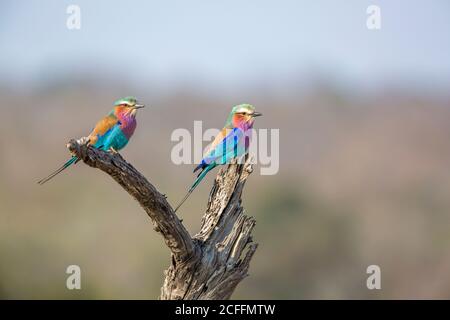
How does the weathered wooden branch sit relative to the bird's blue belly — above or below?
below

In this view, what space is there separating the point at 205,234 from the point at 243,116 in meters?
→ 1.91

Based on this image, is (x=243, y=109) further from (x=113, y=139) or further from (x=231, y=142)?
(x=113, y=139)

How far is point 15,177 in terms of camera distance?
44.0 metres

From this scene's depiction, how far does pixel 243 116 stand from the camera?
34.0 feet

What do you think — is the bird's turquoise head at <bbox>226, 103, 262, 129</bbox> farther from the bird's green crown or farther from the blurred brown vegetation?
the blurred brown vegetation

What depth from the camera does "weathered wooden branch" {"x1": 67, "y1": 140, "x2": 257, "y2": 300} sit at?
8.27 metres

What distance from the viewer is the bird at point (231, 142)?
9.95 metres

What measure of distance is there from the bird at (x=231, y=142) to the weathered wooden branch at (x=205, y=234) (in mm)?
555

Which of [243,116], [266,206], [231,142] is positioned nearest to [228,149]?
[231,142]

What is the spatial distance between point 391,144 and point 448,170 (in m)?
4.27

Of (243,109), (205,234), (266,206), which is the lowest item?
(266,206)

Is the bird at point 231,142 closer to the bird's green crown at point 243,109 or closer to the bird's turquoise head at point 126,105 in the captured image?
the bird's green crown at point 243,109

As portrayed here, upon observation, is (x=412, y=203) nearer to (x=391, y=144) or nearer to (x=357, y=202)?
(x=357, y=202)

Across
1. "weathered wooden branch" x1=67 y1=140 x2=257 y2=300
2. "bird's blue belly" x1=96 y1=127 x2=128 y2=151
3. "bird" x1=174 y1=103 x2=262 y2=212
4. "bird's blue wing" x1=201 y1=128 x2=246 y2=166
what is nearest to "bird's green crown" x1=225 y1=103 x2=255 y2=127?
"bird" x1=174 y1=103 x2=262 y2=212
